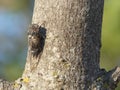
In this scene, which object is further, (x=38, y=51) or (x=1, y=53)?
(x=1, y=53)

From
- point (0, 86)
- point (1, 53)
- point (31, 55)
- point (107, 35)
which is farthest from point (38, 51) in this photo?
point (1, 53)

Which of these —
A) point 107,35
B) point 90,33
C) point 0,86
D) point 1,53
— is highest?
point 90,33

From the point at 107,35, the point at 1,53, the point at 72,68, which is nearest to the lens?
the point at 72,68

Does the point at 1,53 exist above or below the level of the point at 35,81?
below

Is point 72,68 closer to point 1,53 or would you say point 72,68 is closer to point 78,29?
point 78,29

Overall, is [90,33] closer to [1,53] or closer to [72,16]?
[72,16]

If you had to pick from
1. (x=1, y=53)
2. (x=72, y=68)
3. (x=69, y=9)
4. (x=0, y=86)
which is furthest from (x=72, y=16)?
(x=1, y=53)

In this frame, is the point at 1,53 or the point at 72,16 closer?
the point at 72,16

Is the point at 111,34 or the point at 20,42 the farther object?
the point at 20,42

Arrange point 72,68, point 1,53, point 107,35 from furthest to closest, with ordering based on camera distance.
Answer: point 1,53, point 107,35, point 72,68
